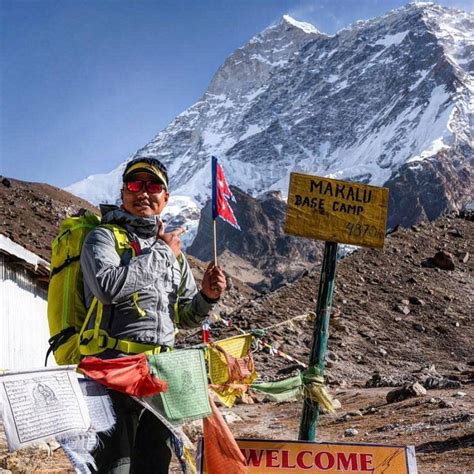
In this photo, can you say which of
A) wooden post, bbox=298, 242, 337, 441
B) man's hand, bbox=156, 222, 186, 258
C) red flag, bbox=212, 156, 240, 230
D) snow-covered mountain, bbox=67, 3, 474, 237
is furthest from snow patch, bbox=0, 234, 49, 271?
snow-covered mountain, bbox=67, 3, 474, 237

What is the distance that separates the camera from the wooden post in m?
3.79

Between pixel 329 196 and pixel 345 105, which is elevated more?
pixel 345 105

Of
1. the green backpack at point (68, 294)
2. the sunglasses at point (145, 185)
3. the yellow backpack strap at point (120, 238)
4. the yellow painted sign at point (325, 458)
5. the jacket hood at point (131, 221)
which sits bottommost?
the yellow painted sign at point (325, 458)

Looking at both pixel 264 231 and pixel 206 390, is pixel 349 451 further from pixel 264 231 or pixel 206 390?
pixel 264 231

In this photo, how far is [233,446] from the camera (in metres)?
3.17

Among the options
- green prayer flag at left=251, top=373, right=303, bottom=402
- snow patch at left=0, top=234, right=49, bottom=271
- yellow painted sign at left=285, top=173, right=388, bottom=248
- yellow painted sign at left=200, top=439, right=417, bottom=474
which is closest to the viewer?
yellow painted sign at left=200, top=439, right=417, bottom=474

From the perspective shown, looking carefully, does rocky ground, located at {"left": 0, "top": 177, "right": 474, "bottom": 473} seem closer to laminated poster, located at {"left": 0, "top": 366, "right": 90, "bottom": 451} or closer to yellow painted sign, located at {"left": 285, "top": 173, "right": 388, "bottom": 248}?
yellow painted sign, located at {"left": 285, "top": 173, "right": 388, "bottom": 248}

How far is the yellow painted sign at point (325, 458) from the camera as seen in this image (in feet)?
10.6

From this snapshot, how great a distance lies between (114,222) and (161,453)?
1.08 metres

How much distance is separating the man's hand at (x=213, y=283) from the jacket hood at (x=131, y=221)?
34 cm

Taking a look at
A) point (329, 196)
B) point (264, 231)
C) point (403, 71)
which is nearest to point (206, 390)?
point (329, 196)

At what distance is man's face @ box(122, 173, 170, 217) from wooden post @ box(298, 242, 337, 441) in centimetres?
118

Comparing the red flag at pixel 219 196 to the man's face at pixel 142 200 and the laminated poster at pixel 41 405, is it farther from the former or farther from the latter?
the laminated poster at pixel 41 405

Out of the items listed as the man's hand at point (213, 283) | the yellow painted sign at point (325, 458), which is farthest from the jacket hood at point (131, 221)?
the yellow painted sign at point (325, 458)
